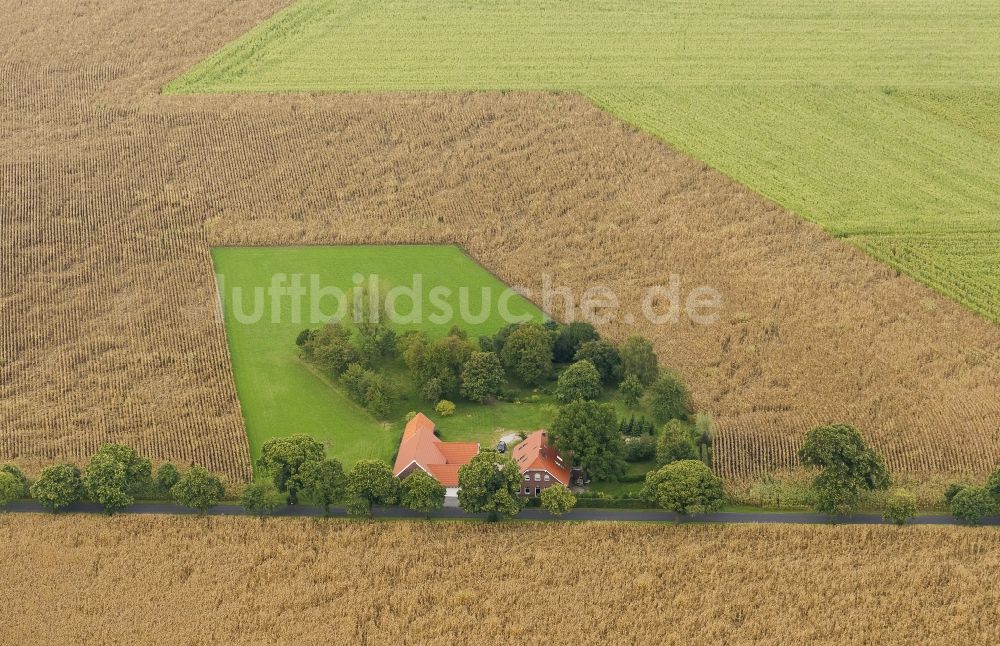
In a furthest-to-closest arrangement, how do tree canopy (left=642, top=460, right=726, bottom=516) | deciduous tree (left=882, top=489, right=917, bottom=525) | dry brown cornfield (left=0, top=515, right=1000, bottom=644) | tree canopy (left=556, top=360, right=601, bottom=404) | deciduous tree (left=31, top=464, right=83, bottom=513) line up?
tree canopy (left=556, top=360, right=601, bottom=404) < deciduous tree (left=31, top=464, right=83, bottom=513) < tree canopy (left=642, top=460, right=726, bottom=516) < deciduous tree (left=882, top=489, right=917, bottom=525) < dry brown cornfield (left=0, top=515, right=1000, bottom=644)

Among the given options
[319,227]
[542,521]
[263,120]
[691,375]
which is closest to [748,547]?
[542,521]

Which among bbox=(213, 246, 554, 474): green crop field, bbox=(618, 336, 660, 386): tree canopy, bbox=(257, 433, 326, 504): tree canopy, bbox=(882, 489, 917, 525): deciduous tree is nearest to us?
bbox=(882, 489, 917, 525): deciduous tree

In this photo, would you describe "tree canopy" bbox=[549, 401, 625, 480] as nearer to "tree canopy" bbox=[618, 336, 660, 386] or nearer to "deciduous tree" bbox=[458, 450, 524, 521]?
"deciduous tree" bbox=[458, 450, 524, 521]

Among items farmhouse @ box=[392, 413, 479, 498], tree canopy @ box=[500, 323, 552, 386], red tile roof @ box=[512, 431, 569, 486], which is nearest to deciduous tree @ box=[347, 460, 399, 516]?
farmhouse @ box=[392, 413, 479, 498]

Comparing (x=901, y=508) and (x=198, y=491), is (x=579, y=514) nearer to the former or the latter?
(x=901, y=508)

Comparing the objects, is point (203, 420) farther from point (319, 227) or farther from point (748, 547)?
Answer: point (748, 547)

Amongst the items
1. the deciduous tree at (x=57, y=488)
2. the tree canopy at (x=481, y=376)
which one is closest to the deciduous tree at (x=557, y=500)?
the tree canopy at (x=481, y=376)

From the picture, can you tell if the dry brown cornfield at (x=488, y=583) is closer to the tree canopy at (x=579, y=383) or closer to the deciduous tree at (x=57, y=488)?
the deciduous tree at (x=57, y=488)
